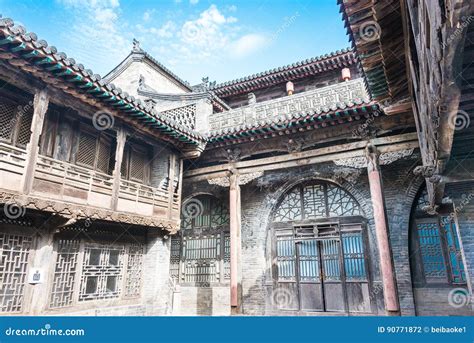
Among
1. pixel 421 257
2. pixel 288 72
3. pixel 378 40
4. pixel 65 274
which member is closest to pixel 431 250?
pixel 421 257

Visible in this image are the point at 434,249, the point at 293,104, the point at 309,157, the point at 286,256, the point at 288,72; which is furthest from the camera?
the point at 288,72

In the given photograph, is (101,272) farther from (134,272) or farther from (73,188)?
(73,188)

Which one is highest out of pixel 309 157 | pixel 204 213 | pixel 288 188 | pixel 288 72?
pixel 288 72

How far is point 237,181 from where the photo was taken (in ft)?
29.7

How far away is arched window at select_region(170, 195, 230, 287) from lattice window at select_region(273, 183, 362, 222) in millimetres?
1923

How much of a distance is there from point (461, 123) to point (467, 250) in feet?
7.15

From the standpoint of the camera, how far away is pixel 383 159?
7539 mm

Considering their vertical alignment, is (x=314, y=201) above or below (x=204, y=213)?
above

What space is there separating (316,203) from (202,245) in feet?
13.0

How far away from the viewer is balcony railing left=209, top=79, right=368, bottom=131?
8.20 m

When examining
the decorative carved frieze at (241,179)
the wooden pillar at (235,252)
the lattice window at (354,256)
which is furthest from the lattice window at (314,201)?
the wooden pillar at (235,252)

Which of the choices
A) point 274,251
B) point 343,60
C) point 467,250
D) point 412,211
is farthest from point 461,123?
point 343,60

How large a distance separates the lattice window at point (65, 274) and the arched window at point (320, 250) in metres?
5.48

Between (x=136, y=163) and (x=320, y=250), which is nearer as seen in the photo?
(x=136, y=163)
